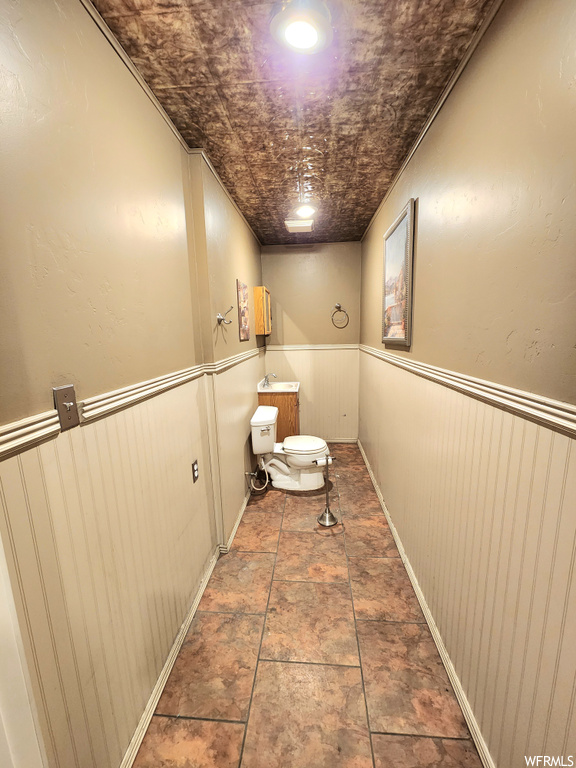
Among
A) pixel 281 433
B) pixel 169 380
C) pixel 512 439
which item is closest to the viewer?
pixel 512 439

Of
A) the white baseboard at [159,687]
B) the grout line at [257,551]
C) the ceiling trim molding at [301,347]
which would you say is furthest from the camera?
the ceiling trim molding at [301,347]

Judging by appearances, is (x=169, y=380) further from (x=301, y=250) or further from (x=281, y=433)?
(x=301, y=250)

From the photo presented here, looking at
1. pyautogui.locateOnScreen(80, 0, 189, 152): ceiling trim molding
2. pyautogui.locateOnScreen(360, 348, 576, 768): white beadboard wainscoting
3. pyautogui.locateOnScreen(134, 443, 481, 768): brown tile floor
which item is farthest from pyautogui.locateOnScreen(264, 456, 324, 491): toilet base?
pyautogui.locateOnScreen(80, 0, 189, 152): ceiling trim molding

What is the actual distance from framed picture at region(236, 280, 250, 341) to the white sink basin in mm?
849

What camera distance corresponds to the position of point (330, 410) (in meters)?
3.99

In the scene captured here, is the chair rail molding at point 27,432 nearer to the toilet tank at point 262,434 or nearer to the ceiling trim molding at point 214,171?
the ceiling trim molding at point 214,171

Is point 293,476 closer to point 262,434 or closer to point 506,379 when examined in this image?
point 262,434

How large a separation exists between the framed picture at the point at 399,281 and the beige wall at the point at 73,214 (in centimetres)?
137

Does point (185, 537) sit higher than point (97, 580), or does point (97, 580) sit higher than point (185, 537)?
point (97, 580)

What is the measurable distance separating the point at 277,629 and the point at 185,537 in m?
0.66

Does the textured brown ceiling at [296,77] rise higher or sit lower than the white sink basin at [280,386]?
higher

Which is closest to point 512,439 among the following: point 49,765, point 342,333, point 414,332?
point 414,332

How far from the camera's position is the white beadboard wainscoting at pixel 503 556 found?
73cm

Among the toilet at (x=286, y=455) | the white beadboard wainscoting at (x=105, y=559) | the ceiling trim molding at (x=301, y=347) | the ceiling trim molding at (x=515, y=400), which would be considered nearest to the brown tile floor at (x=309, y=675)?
the white beadboard wainscoting at (x=105, y=559)
